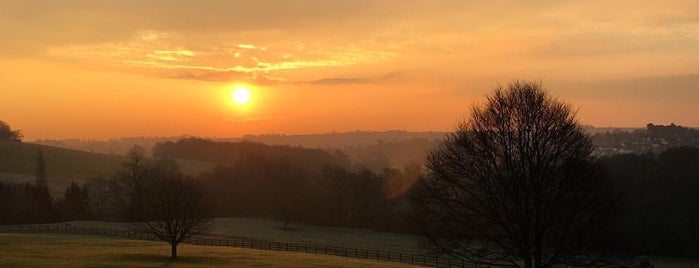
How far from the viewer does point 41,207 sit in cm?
9431

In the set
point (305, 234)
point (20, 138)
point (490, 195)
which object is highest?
point (20, 138)

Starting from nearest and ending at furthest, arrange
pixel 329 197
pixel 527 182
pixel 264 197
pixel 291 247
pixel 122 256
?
pixel 527 182 → pixel 122 256 → pixel 291 247 → pixel 329 197 → pixel 264 197

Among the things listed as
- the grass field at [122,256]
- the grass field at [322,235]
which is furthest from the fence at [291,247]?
the grass field at [122,256]

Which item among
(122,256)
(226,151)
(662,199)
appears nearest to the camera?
(122,256)

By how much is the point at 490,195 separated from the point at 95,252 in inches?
1220

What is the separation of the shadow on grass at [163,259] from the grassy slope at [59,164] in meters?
79.3

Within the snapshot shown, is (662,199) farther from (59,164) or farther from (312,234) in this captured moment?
(59,164)

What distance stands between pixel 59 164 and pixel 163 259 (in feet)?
344

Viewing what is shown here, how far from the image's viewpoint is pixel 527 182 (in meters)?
24.1

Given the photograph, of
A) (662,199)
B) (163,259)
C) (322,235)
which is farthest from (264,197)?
(163,259)

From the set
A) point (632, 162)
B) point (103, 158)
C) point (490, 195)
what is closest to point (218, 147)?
point (103, 158)

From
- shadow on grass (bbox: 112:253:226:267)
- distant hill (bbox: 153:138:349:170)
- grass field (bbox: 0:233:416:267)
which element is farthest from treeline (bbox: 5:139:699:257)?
distant hill (bbox: 153:138:349:170)

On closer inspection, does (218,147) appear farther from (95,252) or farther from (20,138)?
(95,252)

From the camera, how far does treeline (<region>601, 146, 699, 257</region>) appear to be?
73.6 m
